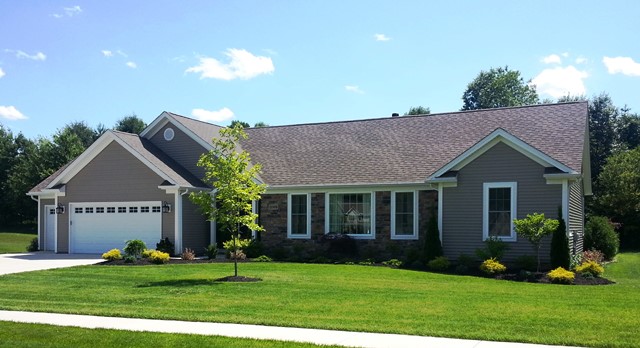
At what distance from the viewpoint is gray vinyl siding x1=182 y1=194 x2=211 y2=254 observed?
24.7 metres

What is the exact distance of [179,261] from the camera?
73.3ft

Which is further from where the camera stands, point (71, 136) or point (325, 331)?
point (71, 136)

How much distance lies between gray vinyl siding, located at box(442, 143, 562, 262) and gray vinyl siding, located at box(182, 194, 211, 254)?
33.5 feet

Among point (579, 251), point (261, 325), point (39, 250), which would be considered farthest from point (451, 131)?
point (39, 250)

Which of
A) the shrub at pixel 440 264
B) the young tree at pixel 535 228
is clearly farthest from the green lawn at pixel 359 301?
the young tree at pixel 535 228

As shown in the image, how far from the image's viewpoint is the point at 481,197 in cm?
2048

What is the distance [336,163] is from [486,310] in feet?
48.0

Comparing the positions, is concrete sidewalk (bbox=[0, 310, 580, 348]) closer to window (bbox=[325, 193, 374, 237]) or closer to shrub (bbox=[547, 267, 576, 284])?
shrub (bbox=[547, 267, 576, 284])

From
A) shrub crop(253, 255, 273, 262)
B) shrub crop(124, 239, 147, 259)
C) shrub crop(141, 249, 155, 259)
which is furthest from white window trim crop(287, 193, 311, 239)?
shrub crop(124, 239, 147, 259)

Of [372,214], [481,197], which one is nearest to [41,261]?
[372,214]

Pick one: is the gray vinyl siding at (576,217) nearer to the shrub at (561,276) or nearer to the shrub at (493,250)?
the shrub at (493,250)

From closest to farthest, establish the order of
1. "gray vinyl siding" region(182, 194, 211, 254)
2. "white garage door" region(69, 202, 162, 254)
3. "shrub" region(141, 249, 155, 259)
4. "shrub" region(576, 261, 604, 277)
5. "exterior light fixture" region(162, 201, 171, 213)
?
"shrub" region(576, 261, 604, 277) < "shrub" region(141, 249, 155, 259) < "exterior light fixture" region(162, 201, 171, 213) < "gray vinyl siding" region(182, 194, 211, 254) < "white garage door" region(69, 202, 162, 254)

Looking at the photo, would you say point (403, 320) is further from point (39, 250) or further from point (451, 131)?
point (39, 250)

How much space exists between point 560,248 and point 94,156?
18.6 m
